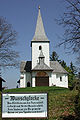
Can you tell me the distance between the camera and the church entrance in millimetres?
47656

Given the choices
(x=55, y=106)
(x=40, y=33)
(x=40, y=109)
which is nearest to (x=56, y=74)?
(x=40, y=33)

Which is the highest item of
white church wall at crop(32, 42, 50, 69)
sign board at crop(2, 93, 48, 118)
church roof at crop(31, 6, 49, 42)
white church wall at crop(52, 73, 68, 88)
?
church roof at crop(31, 6, 49, 42)

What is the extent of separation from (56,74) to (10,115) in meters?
44.0

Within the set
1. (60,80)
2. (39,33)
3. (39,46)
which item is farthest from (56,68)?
(39,33)

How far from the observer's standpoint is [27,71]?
51281 mm

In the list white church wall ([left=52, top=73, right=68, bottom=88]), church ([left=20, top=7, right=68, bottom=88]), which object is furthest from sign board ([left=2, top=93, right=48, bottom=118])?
white church wall ([left=52, top=73, right=68, bottom=88])

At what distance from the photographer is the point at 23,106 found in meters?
9.27

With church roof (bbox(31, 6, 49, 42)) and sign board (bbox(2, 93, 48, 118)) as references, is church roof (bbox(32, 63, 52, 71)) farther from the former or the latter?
sign board (bbox(2, 93, 48, 118))

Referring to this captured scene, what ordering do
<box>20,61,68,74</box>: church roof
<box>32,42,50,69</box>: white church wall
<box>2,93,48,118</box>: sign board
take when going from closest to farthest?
<box>2,93,48,118</box>: sign board, <box>20,61,68,74</box>: church roof, <box>32,42,50,69</box>: white church wall

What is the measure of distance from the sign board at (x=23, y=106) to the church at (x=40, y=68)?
38159mm

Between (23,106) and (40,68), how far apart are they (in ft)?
127

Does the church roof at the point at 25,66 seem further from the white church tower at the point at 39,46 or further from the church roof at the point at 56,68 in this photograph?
the church roof at the point at 56,68

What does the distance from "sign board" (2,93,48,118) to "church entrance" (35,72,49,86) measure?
38337 millimetres

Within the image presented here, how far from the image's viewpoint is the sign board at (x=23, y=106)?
9.26m
